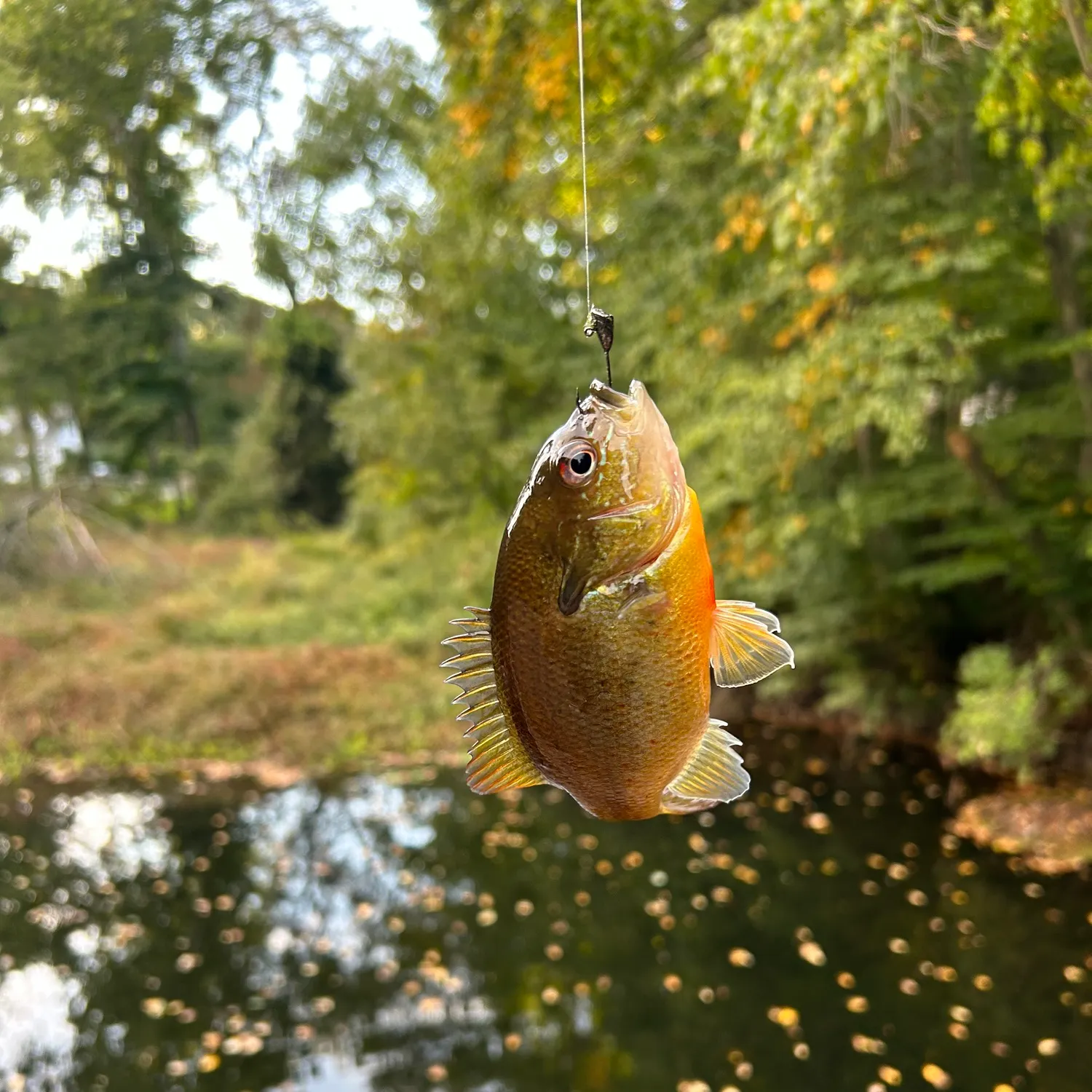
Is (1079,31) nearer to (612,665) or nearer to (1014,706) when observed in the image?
(612,665)

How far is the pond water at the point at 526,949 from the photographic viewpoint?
4.06 m

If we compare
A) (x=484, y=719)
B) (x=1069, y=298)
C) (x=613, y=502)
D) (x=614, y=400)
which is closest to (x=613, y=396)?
(x=614, y=400)

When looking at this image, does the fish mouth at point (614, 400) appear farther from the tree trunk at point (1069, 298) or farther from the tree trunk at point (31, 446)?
the tree trunk at point (1069, 298)

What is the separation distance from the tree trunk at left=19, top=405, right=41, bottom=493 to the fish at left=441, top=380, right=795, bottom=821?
366cm

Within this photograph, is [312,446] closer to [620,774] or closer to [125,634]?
[125,634]

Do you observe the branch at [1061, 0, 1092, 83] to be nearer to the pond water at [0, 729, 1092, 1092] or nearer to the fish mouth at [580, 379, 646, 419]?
the fish mouth at [580, 379, 646, 419]

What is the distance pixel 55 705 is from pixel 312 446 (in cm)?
641

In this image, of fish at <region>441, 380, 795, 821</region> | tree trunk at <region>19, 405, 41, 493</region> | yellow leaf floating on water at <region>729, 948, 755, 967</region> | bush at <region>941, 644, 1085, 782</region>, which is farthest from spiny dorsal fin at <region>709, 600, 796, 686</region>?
bush at <region>941, 644, 1085, 782</region>

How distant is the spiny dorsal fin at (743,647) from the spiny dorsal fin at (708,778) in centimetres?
9

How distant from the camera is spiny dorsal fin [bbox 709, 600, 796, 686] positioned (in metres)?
0.98

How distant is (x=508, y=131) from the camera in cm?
468

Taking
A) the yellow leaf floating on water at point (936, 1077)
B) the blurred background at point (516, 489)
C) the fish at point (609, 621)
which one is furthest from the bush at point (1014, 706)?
the fish at point (609, 621)

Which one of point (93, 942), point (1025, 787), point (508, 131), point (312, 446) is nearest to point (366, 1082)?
point (93, 942)

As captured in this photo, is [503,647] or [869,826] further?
[869,826]
